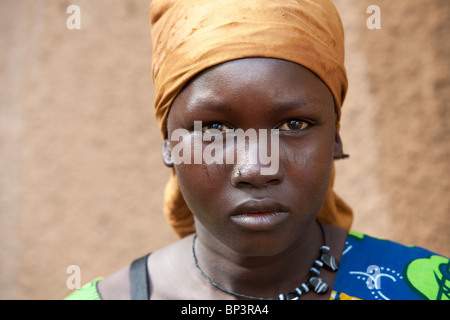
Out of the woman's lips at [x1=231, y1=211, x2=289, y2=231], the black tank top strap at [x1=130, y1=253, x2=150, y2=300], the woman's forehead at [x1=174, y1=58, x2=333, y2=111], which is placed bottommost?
the black tank top strap at [x1=130, y1=253, x2=150, y2=300]

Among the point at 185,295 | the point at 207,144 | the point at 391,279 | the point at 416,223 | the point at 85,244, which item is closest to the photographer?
the point at 207,144

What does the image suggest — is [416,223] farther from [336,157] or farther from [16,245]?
[16,245]

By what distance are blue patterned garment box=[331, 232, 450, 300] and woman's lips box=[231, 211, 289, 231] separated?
0.39 meters

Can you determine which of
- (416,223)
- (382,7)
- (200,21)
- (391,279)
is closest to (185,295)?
(391,279)

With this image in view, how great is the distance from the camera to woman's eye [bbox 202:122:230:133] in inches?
55.4

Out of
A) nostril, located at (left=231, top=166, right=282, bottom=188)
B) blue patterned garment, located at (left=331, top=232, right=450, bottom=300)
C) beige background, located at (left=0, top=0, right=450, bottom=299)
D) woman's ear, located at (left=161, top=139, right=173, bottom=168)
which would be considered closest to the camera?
nostril, located at (left=231, top=166, right=282, bottom=188)

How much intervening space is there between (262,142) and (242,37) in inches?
11.8

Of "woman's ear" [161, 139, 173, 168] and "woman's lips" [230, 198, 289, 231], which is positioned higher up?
"woman's ear" [161, 139, 173, 168]

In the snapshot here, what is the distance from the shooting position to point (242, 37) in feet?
4.55

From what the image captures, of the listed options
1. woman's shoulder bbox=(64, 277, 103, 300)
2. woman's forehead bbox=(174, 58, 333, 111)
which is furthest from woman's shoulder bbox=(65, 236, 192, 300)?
woman's forehead bbox=(174, 58, 333, 111)

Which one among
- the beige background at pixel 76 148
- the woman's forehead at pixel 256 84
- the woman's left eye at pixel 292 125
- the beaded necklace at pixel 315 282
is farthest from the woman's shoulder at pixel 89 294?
the beige background at pixel 76 148

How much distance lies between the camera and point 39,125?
3.07 metres

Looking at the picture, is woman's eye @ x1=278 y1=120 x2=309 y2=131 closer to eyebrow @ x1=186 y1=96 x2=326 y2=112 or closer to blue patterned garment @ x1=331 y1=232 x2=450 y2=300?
eyebrow @ x1=186 y1=96 x2=326 y2=112
